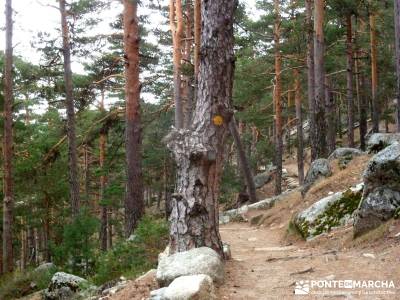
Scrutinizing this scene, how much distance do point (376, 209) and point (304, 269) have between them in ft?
5.80

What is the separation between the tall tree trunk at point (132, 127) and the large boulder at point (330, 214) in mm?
3968

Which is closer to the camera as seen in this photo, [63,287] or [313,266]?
[313,266]

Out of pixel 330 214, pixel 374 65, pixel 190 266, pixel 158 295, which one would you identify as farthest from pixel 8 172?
pixel 374 65

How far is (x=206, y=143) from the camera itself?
18.2 ft

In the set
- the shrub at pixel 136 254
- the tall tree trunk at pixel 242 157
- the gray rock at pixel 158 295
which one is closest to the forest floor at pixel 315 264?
the gray rock at pixel 158 295

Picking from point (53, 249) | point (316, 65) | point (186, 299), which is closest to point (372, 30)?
point (316, 65)

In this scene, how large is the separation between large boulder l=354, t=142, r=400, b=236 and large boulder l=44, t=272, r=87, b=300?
17.7 ft

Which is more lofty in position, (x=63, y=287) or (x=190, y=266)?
(x=190, y=266)

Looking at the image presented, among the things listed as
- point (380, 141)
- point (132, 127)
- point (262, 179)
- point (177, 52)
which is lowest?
point (262, 179)

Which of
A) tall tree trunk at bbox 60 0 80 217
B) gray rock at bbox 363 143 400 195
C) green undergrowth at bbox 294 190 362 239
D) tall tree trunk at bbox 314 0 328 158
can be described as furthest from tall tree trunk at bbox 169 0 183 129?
gray rock at bbox 363 143 400 195

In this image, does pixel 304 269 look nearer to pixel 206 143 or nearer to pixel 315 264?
pixel 315 264

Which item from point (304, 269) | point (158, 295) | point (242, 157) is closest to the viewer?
point (158, 295)

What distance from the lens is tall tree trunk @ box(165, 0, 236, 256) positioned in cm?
537

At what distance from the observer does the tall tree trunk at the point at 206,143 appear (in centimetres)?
537
